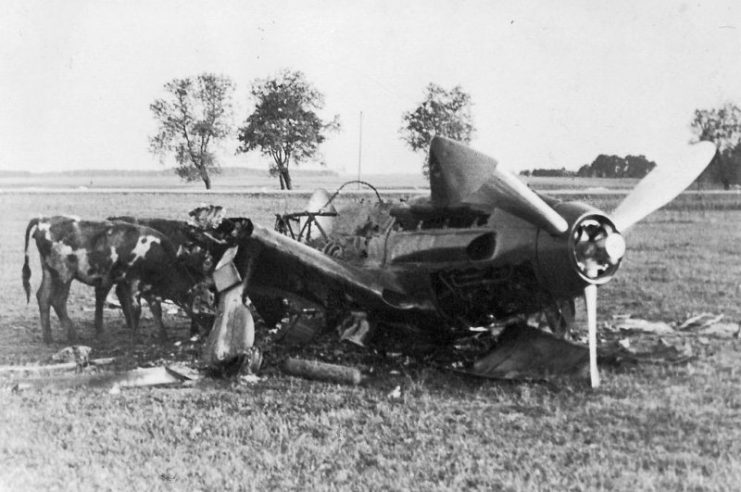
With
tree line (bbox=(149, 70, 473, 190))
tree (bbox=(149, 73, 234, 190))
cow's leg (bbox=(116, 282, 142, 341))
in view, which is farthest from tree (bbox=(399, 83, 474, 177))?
cow's leg (bbox=(116, 282, 142, 341))

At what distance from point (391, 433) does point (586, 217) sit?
2.44 meters

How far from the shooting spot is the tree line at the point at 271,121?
19.8m

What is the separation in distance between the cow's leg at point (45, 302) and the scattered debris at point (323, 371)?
13.3ft

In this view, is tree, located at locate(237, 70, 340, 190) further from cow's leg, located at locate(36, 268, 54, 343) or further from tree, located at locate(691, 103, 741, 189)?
cow's leg, located at locate(36, 268, 54, 343)

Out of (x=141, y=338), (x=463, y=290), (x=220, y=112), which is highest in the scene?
(x=220, y=112)

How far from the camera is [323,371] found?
7.16m

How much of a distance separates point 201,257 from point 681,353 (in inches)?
271

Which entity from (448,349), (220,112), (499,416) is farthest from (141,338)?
(220,112)

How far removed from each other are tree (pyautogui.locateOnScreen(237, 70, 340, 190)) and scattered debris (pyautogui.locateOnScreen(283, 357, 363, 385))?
43.7 ft

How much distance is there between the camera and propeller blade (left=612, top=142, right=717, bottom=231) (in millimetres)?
7082

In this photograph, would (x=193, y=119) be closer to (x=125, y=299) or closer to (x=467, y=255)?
(x=125, y=299)

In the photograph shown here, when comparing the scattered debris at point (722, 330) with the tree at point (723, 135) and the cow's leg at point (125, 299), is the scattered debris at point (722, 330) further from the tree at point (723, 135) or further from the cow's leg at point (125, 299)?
the cow's leg at point (125, 299)

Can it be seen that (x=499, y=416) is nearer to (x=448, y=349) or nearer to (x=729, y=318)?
(x=448, y=349)

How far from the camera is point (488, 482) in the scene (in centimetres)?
446
